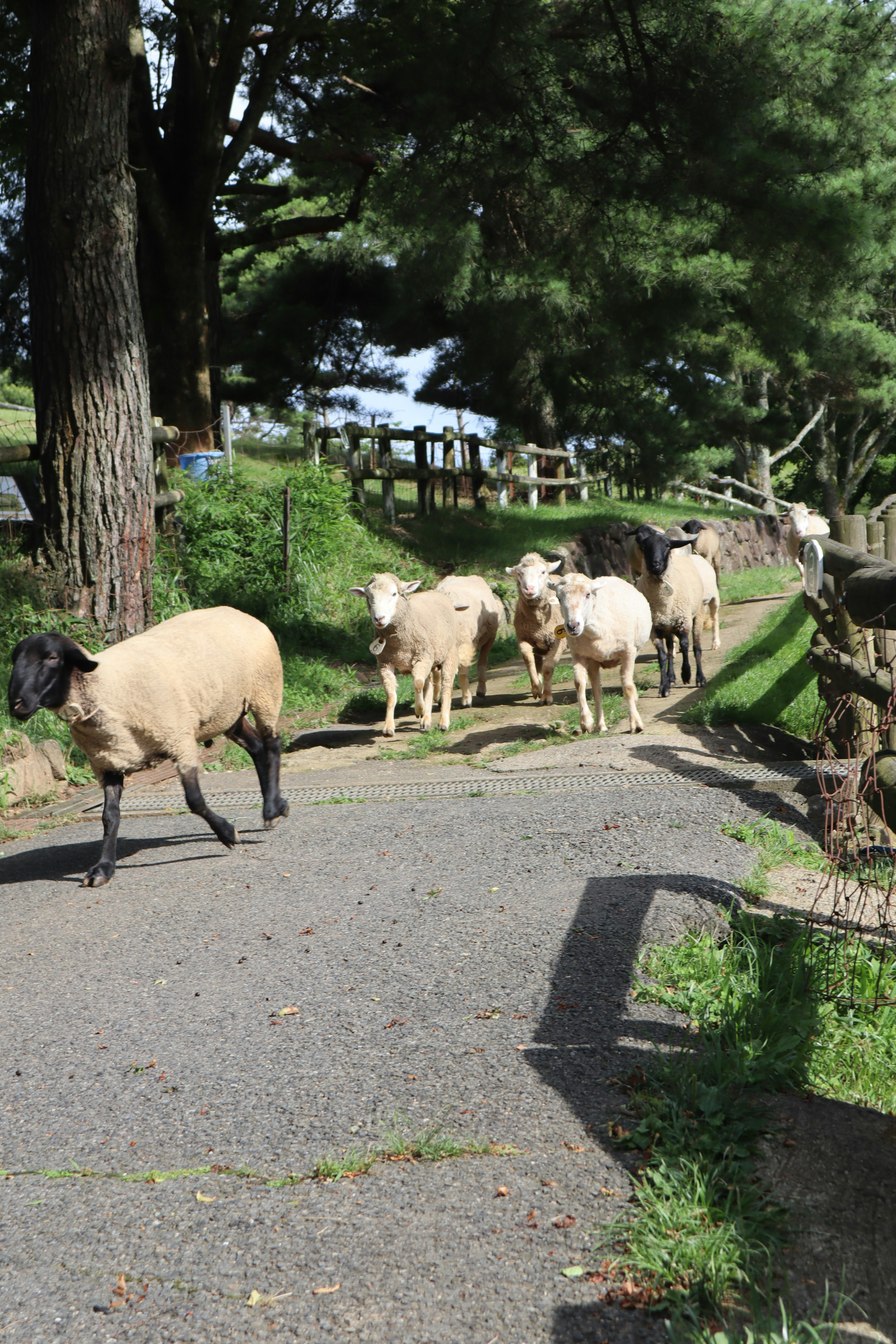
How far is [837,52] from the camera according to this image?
1259 centimetres

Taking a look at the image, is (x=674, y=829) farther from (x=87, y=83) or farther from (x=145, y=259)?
(x=145, y=259)

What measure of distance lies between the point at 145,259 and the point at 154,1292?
1363cm

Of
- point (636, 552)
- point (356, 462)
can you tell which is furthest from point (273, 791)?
point (356, 462)

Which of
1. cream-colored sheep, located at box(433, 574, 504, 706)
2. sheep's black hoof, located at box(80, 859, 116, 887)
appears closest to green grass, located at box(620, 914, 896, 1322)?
sheep's black hoof, located at box(80, 859, 116, 887)

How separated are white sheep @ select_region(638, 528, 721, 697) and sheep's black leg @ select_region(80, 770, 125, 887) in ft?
20.2

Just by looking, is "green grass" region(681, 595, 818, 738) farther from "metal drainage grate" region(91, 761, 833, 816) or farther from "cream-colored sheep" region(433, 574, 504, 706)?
"cream-colored sheep" region(433, 574, 504, 706)

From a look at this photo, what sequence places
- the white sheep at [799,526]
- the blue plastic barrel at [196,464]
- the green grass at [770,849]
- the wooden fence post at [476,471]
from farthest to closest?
the wooden fence post at [476,471] → the white sheep at [799,526] → the blue plastic barrel at [196,464] → the green grass at [770,849]

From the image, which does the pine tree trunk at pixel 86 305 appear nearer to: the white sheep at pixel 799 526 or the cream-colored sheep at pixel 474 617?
the cream-colored sheep at pixel 474 617

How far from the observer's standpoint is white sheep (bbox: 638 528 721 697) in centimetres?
1088

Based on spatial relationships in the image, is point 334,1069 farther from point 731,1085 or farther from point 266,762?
point 266,762

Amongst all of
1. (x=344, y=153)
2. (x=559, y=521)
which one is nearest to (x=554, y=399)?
(x=559, y=521)

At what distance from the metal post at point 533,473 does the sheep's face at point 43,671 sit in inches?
728

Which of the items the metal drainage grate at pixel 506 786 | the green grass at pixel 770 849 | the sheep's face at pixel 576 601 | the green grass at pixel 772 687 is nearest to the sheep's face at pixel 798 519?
the green grass at pixel 772 687

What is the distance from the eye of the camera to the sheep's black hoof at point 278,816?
6742mm
